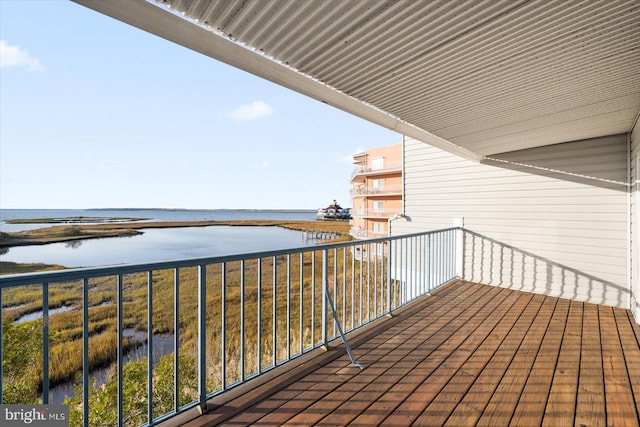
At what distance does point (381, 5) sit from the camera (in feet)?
5.60

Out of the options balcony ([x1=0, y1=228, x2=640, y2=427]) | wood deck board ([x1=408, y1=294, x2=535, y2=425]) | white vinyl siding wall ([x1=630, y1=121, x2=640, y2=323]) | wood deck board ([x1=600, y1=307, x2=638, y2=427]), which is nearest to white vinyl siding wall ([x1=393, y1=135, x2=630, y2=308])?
white vinyl siding wall ([x1=630, y1=121, x2=640, y2=323])

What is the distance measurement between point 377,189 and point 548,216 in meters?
20.1

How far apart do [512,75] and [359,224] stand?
25.6 meters

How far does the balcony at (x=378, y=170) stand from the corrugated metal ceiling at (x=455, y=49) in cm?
2053

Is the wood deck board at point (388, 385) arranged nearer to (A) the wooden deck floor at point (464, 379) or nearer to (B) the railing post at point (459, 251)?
(A) the wooden deck floor at point (464, 379)

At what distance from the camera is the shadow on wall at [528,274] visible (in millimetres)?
4434

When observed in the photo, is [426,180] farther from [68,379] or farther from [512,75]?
[68,379]

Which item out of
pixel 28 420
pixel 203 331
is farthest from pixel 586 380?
pixel 28 420

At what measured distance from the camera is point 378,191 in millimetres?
24734

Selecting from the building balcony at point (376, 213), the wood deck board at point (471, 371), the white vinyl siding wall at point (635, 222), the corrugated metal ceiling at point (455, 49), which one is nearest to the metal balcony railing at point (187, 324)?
the wood deck board at point (471, 371)

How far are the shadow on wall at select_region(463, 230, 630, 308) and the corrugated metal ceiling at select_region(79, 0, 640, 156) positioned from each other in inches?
96.3

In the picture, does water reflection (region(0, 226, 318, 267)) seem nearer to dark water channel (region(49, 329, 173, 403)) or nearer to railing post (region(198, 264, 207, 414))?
dark water channel (region(49, 329, 173, 403))

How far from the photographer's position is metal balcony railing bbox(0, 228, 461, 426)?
5.38ft

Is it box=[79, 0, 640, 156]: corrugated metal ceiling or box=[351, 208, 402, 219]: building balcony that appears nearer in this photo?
box=[79, 0, 640, 156]: corrugated metal ceiling
